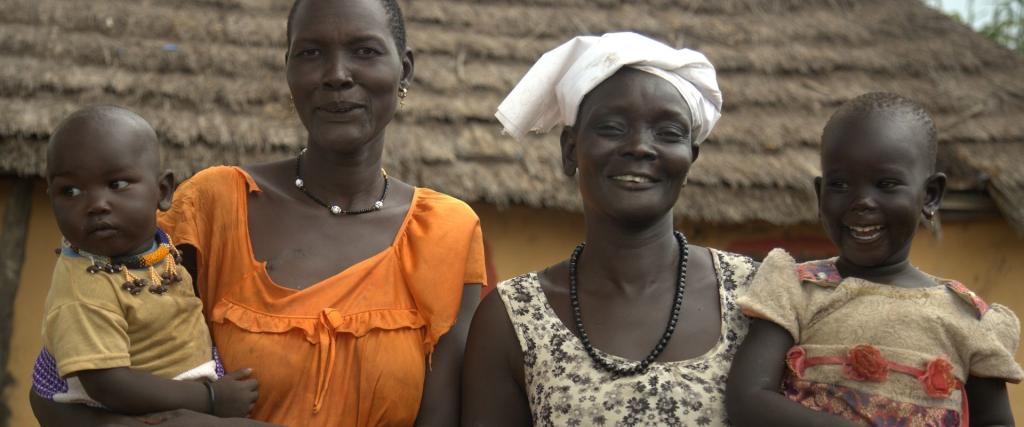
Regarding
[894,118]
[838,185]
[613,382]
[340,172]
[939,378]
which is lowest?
[613,382]

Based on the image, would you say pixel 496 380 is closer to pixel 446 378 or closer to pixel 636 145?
pixel 446 378

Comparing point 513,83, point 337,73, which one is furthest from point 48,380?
point 513,83

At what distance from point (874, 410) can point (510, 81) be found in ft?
15.0

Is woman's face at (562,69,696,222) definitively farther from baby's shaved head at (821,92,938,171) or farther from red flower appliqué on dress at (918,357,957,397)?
red flower appliqué on dress at (918,357,957,397)

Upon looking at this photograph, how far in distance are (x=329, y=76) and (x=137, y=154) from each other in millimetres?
495

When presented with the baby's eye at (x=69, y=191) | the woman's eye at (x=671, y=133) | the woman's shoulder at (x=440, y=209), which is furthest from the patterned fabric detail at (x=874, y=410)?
the baby's eye at (x=69, y=191)

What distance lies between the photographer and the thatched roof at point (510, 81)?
20.4ft

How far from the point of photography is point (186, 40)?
685 cm

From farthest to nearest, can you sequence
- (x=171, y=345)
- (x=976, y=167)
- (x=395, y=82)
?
(x=976, y=167), (x=395, y=82), (x=171, y=345)

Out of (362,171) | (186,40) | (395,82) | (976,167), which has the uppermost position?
(395,82)

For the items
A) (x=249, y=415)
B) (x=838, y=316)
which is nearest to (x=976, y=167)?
(x=838, y=316)

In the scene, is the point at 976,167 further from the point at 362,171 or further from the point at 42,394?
the point at 42,394

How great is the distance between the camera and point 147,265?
9.24 ft

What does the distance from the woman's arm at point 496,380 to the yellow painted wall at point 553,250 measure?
3.58 metres
